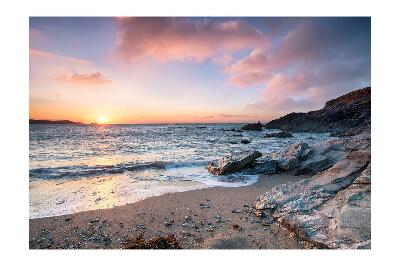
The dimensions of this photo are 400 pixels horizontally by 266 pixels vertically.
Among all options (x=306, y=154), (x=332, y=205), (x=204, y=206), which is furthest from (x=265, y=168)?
(x=332, y=205)

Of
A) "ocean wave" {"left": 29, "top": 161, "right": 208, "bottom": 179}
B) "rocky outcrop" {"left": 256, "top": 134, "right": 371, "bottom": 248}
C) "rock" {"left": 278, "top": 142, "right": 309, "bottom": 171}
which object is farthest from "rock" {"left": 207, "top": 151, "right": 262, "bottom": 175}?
"rocky outcrop" {"left": 256, "top": 134, "right": 371, "bottom": 248}

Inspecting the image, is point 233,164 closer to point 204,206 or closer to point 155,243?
point 204,206

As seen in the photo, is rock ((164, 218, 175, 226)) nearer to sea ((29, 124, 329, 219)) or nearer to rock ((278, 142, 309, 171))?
sea ((29, 124, 329, 219))

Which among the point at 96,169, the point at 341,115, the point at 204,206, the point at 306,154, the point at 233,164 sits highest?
the point at 341,115

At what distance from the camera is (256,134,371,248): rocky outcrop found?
409 cm

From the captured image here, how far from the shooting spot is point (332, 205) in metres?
4.52

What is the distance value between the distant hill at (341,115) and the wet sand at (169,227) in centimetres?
300

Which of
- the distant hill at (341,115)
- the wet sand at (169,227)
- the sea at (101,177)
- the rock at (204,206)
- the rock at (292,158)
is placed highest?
the distant hill at (341,115)

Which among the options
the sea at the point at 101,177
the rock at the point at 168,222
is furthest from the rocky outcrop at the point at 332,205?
the sea at the point at 101,177

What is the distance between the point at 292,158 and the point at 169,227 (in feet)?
15.2

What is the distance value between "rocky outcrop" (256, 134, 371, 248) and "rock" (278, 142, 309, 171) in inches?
105

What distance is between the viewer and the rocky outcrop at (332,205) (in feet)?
13.4
